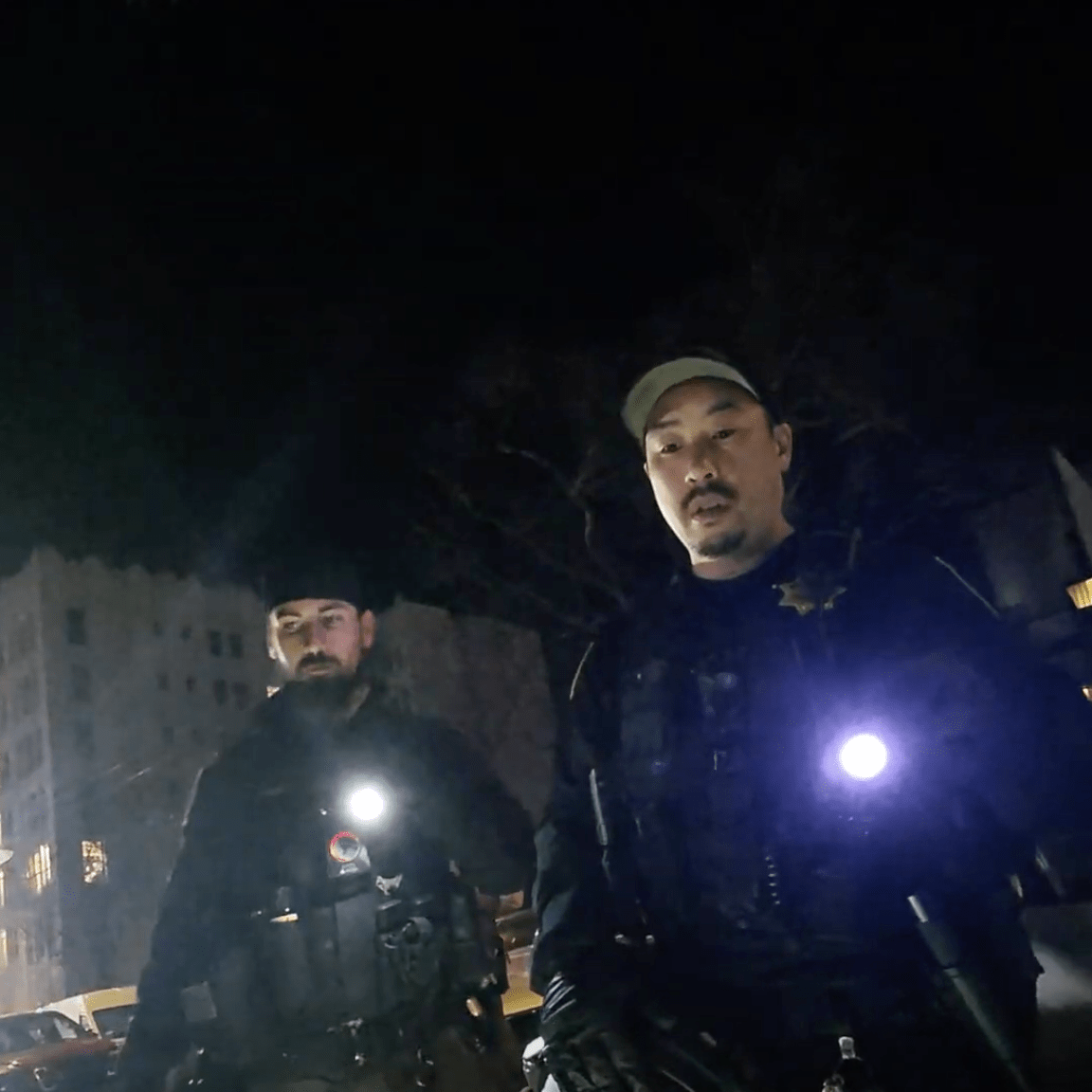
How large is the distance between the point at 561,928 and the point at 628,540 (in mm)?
1812

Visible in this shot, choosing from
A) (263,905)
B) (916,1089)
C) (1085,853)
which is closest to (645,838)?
(916,1089)

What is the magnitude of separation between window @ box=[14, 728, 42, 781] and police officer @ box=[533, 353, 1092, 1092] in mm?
1520

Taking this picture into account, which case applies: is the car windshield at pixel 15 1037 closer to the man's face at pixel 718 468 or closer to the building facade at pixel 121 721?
the building facade at pixel 121 721

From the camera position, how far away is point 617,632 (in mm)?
2039

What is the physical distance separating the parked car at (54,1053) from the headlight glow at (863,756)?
187 centimetres

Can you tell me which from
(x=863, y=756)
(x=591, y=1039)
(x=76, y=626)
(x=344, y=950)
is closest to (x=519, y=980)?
(x=344, y=950)

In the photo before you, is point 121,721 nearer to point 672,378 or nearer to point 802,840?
point 672,378

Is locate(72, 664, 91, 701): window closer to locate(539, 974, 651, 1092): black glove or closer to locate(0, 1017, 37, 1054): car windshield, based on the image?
locate(0, 1017, 37, 1054): car windshield

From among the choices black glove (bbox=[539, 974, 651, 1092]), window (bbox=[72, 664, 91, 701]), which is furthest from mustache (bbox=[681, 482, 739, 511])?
window (bbox=[72, 664, 91, 701])

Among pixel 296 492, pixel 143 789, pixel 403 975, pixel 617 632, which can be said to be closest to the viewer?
pixel 617 632

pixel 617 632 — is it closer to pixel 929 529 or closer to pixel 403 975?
pixel 403 975

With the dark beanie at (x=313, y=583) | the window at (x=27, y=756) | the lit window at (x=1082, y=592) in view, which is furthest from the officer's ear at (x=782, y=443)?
the window at (x=27, y=756)

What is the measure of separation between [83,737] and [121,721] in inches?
4.0

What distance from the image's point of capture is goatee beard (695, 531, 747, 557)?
2031mm
